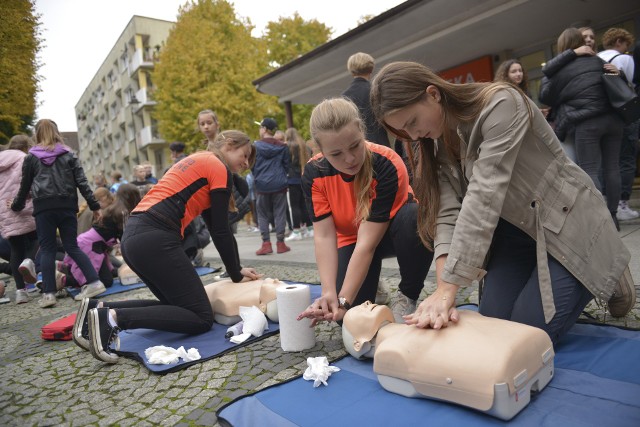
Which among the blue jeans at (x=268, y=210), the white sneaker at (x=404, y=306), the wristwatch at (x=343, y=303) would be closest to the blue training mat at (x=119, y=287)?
the blue jeans at (x=268, y=210)

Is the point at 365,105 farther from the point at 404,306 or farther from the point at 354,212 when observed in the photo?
the point at 404,306

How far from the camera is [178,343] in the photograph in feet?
8.89

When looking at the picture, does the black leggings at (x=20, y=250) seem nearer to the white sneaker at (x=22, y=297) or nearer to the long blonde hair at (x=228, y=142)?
the white sneaker at (x=22, y=297)

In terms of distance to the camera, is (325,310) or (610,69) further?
(610,69)

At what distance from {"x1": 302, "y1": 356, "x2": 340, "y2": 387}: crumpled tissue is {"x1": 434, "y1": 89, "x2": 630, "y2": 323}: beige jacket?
2.21ft

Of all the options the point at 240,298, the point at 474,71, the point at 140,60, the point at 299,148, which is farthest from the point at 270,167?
the point at 140,60

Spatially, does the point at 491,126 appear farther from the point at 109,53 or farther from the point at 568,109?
the point at 109,53

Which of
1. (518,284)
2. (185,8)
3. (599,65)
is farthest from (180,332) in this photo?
(185,8)

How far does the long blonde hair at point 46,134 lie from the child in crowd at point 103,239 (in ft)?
2.47

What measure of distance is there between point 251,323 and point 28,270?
11.5 ft

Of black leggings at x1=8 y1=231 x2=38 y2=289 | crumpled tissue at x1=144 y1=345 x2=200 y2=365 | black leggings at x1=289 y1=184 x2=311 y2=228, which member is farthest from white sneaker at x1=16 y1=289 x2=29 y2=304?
black leggings at x1=289 y1=184 x2=311 y2=228

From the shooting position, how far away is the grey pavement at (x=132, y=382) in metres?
1.90

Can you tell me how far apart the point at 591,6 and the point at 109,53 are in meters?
36.6

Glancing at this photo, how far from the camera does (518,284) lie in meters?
2.07
